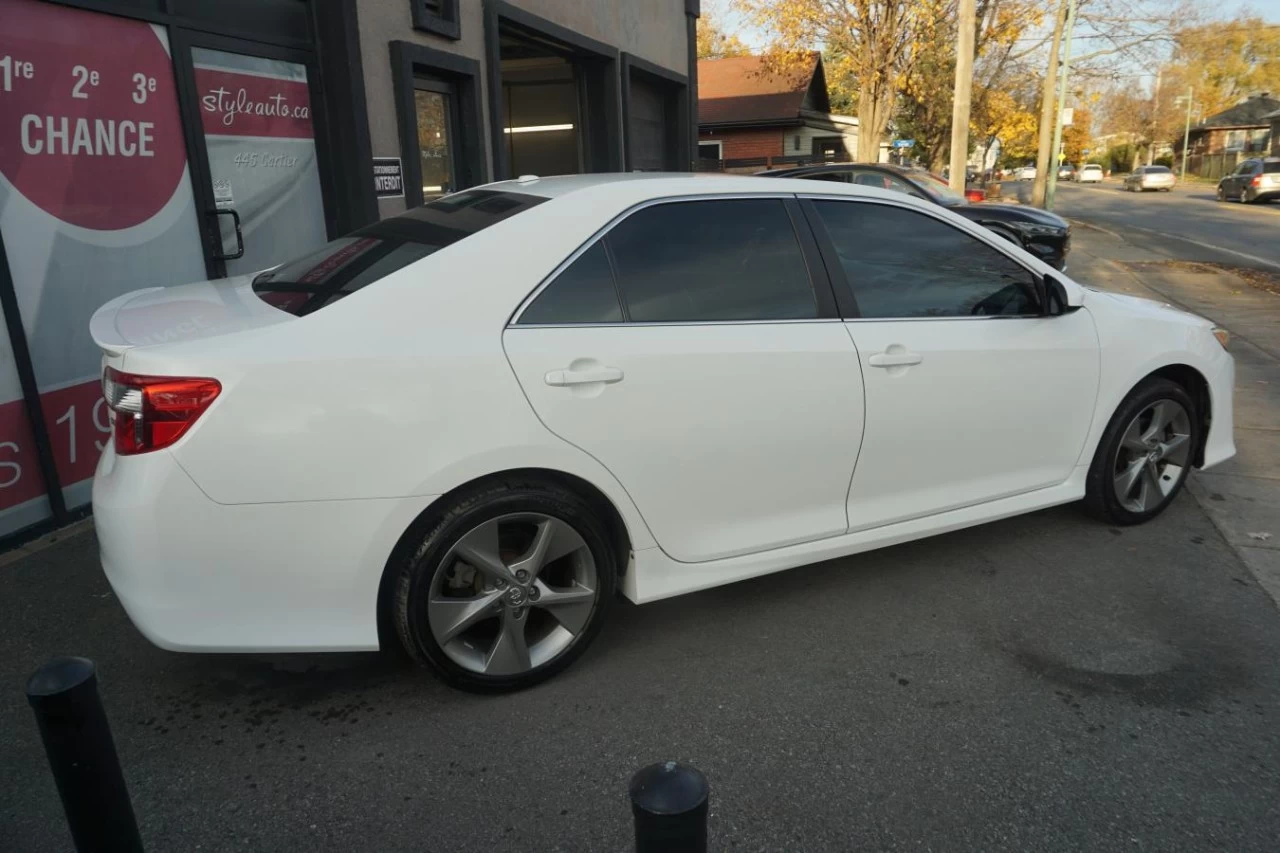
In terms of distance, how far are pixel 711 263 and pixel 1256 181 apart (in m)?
36.9

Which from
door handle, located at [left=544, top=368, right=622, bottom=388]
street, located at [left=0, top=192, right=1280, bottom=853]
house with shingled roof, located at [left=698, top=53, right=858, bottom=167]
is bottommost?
street, located at [left=0, top=192, right=1280, bottom=853]

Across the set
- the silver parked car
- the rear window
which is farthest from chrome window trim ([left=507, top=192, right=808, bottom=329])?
the silver parked car

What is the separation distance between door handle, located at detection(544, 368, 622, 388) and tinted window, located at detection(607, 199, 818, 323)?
0.81ft

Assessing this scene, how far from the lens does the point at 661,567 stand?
315 centimetres

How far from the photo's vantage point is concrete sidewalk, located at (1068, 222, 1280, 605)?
14.1ft

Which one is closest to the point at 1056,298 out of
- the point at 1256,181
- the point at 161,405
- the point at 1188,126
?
the point at 161,405

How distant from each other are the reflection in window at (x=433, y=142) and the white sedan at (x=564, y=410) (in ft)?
14.1

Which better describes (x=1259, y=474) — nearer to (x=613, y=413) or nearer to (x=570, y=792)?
(x=613, y=413)

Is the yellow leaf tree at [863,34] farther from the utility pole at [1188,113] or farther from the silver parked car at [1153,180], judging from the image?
the utility pole at [1188,113]

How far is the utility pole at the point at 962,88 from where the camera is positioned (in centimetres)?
1781

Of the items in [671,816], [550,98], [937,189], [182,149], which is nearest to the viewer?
[671,816]

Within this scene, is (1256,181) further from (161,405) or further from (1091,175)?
(1091,175)

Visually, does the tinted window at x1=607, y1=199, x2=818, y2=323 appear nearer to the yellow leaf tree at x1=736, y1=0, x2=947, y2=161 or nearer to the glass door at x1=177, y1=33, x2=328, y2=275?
the glass door at x1=177, y1=33, x2=328, y2=275

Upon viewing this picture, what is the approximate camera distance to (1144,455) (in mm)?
4281
